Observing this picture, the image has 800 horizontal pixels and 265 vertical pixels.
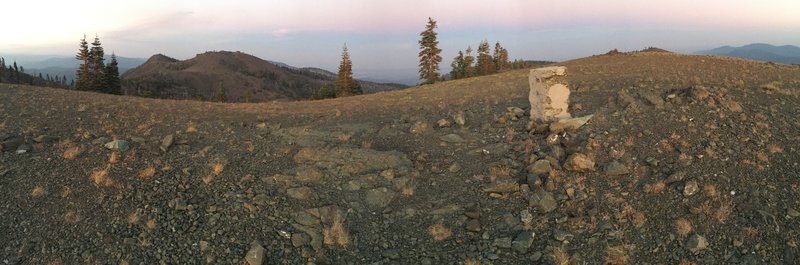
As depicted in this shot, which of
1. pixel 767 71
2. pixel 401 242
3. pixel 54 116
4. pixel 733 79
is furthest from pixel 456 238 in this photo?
Answer: pixel 767 71

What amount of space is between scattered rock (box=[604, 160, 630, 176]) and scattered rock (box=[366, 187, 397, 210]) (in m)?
6.44

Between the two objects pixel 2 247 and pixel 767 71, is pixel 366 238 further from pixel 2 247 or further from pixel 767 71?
pixel 767 71

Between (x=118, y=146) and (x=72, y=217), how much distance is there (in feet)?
13.8

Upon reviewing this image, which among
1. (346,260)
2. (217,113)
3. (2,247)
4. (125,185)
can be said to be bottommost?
(346,260)

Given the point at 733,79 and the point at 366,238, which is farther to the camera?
the point at 733,79

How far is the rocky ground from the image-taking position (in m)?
10.9

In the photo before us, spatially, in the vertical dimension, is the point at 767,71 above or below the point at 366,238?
above

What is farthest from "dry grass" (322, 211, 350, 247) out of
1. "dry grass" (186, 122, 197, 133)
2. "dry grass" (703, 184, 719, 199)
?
"dry grass" (703, 184, 719, 199)

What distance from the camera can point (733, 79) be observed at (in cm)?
2562

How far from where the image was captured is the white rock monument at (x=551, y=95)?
17.7m

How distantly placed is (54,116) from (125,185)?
8489 mm

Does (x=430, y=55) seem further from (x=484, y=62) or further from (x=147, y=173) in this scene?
(x=147, y=173)

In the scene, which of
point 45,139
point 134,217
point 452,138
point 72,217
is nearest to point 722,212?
point 452,138

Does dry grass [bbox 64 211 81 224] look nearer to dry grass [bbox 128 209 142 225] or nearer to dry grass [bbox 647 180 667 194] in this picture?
dry grass [bbox 128 209 142 225]
